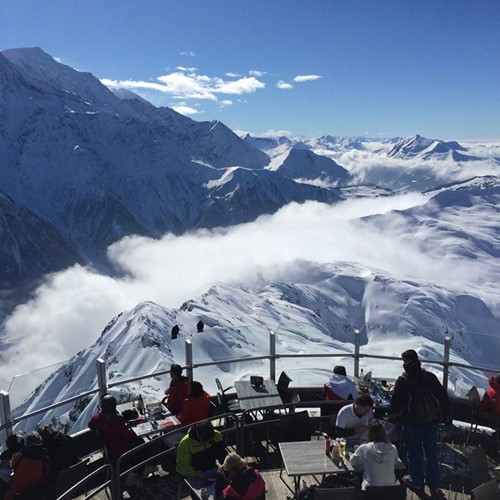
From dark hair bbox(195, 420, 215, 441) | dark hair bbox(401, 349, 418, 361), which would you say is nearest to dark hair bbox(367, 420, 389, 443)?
dark hair bbox(401, 349, 418, 361)

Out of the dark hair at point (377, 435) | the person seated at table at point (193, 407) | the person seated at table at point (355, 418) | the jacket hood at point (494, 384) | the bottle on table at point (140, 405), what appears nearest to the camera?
the dark hair at point (377, 435)

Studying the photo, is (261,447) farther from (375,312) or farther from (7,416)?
(375,312)

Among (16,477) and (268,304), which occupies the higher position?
(16,477)

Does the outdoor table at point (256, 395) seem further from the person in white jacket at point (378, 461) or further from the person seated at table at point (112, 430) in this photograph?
the person in white jacket at point (378, 461)

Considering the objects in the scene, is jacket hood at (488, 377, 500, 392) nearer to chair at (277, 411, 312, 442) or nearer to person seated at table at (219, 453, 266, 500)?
chair at (277, 411, 312, 442)

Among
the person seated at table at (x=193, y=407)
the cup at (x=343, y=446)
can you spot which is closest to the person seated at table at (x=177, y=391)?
the person seated at table at (x=193, y=407)

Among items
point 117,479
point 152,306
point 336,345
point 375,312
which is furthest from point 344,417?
point 375,312
